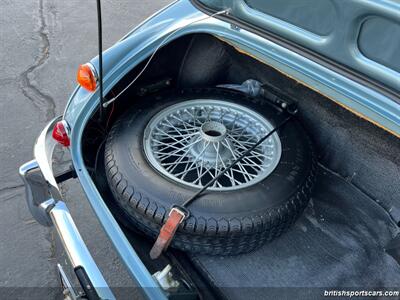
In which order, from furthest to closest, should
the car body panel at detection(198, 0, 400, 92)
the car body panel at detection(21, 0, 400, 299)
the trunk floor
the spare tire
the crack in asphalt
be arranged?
the crack in asphalt, the trunk floor, the spare tire, the car body panel at detection(21, 0, 400, 299), the car body panel at detection(198, 0, 400, 92)

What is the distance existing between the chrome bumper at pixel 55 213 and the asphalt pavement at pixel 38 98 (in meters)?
0.68

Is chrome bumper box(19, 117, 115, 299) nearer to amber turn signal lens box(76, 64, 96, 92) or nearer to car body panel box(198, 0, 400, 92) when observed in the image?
amber turn signal lens box(76, 64, 96, 92)

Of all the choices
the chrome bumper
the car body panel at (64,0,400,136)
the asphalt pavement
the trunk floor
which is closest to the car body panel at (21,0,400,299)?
the car body panel at (64,0,400,136)

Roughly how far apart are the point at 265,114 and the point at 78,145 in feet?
2.91

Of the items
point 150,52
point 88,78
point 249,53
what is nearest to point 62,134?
point 88,78

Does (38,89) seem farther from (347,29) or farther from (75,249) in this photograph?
(347,29)

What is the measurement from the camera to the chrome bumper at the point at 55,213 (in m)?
1.31

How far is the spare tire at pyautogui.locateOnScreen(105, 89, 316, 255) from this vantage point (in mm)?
1506

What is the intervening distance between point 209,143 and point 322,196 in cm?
70

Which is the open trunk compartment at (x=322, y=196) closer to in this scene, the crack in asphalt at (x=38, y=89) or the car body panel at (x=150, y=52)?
the car body panel at (x=150, y=52)

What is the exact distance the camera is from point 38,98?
10.7 ft

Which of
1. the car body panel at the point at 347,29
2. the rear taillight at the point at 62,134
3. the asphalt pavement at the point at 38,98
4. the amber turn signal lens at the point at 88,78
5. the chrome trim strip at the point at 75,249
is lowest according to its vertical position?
the asphalt pavement at the point at 38,98

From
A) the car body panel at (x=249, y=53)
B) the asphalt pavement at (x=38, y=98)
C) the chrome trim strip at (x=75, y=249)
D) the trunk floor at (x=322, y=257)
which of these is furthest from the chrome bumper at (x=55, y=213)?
the asphalt pavement at (x=38, y=98)

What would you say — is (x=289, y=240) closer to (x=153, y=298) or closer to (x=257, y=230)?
(x=257, y=230)
